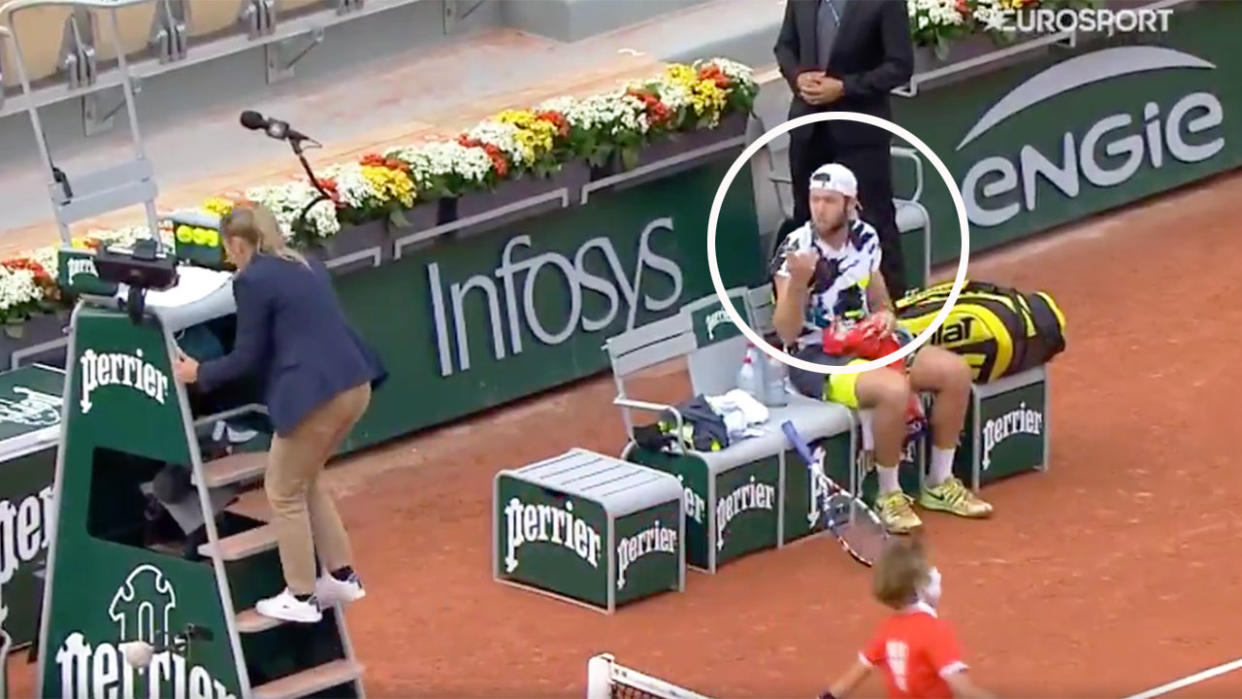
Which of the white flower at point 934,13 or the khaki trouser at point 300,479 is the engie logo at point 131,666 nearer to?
the khaki trouser at point 300,479

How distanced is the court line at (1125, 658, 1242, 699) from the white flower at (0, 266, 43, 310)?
4.24 metres

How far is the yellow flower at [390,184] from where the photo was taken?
1205cm

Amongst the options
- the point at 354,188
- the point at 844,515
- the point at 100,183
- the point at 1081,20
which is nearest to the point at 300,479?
the point at 100,183

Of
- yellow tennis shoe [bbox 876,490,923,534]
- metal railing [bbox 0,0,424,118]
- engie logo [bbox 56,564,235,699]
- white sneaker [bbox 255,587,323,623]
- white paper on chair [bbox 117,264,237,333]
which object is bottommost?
yellow tennis shoe [bbox 876,490,923,534]

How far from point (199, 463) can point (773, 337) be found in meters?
3.20

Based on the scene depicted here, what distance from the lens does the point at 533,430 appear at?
1251 centimetres

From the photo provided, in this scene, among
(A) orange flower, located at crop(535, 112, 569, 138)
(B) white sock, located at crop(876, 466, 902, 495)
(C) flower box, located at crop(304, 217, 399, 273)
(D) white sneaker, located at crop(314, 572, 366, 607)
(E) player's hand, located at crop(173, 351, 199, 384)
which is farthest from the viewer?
(A) orange flower, located at crop(535, 112, 569, 138)

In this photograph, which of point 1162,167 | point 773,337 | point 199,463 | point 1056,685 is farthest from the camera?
point 1162,167

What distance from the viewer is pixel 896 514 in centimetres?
1124

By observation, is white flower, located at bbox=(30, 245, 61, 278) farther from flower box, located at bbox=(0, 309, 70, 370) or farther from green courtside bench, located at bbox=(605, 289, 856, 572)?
green courtside bench, located at bbox=(605, 289, 856, 572)

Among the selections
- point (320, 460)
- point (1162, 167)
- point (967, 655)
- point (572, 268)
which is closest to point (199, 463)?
point (320, 460)

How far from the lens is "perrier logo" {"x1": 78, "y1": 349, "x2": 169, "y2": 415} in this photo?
927cm

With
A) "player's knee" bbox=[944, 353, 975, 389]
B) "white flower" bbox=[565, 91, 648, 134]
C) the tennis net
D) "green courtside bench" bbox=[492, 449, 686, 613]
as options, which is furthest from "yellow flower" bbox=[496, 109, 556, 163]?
the tennis net

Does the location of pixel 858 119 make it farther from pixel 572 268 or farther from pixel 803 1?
pixel 572 268
